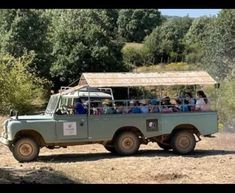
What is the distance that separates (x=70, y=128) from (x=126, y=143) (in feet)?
5.78

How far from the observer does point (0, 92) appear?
1181 inches

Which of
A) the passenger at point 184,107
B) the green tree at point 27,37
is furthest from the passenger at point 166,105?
the green tree at point 27,37

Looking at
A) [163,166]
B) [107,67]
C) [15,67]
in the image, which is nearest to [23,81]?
[15,67]

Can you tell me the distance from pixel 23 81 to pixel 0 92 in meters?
1.69

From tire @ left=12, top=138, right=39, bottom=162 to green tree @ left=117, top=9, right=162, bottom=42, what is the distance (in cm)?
5567

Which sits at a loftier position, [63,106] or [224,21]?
[224,21]

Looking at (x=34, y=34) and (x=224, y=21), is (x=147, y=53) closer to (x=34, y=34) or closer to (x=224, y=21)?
(x=224, y=21)

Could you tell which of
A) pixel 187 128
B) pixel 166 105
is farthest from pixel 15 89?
pixel 187 128

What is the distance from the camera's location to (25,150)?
14.0 m

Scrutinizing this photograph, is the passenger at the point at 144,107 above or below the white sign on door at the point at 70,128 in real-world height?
above

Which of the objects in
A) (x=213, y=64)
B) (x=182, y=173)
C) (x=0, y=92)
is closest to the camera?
(x=182, y=173)

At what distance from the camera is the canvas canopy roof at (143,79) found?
15.2 metres

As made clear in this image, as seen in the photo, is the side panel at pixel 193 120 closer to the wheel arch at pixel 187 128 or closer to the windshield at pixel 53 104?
the wheel arch at pixel 187 128

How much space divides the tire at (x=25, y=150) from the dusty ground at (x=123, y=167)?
0.29 meters
